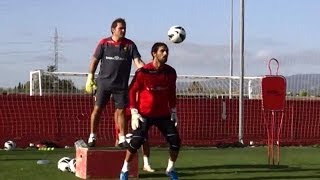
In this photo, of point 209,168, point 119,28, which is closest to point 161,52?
point 119,28

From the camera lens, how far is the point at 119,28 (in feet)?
33.8

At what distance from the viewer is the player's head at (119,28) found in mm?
10289

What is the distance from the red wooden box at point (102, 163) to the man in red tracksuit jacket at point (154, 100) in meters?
0.33

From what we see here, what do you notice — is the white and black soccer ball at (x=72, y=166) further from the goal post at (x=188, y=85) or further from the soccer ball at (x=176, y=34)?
the goal post at (x=188, y=85)

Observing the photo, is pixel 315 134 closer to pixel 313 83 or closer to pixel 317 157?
pixel 313 83

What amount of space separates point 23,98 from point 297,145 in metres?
8.38

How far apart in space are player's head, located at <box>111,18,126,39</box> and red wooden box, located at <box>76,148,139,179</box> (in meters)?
1.77

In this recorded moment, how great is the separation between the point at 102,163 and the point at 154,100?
1203mm

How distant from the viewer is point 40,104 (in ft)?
63.8

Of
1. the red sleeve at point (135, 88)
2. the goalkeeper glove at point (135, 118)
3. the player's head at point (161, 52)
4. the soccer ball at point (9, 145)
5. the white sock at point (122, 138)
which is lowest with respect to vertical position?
the soccer ball at point (9, 145)

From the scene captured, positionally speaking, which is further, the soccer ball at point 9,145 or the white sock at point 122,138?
the soccer ball at point 9,145

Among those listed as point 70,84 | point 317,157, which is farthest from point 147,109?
point 70,84

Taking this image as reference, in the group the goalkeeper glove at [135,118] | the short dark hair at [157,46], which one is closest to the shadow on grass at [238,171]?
the goalkeeper glove at [135,118]

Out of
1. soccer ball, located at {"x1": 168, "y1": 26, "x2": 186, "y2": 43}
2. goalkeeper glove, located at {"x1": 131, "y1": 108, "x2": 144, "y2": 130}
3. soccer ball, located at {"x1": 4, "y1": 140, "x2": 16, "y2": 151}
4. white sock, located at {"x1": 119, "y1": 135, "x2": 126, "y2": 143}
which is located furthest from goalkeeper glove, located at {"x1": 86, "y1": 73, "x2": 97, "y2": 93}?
soccer ball, located at {"x1": 4, "y1": 140, "x2": 16, "y2": 151}
